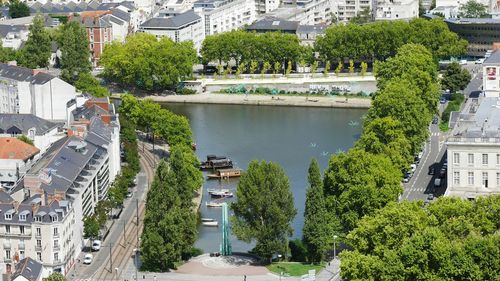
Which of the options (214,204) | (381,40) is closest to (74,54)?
(381,40)

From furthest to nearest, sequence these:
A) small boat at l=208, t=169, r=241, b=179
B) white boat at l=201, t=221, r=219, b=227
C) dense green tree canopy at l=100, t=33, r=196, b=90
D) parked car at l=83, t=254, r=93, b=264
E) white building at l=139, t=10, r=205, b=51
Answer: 1. white building at l=139, t=10, r=205, b=51
2. dense green tree canopy at l=100, t=33, r=196, b=90
3. small boat at l=208, t=169, r=241, b=179
4. white boat at l=201, t=221, r=219, b=227
5. parked car at l=83, t=254, r=93, b=264

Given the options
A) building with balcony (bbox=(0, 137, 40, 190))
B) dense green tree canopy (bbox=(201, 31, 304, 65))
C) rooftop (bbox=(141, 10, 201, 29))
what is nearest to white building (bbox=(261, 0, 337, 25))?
rooftop (bbox=(141, 10, 201, 29))

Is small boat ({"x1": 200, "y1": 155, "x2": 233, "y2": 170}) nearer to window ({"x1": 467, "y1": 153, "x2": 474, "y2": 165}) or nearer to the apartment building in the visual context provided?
window ({"x1": 467, "y1": 153, "x2": 474, "y2": 165})

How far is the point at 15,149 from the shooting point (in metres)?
59.9

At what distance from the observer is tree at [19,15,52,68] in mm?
89750

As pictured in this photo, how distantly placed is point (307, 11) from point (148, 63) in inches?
792

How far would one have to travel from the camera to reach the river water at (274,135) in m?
65.9

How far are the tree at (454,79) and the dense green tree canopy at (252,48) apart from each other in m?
12.1

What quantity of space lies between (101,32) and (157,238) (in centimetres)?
4610

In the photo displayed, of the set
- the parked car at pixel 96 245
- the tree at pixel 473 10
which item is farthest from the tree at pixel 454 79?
the parked car at pixel 96 245

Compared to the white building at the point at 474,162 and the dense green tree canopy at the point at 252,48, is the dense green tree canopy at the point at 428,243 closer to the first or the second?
the white building at the point at 474,162

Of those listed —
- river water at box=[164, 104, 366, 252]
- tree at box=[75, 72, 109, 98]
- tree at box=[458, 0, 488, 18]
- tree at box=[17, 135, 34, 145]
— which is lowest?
river water at box=[164, 104, 366, 252]

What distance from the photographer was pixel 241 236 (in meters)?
51.2

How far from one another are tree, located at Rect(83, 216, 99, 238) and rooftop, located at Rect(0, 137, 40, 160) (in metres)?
7.16
